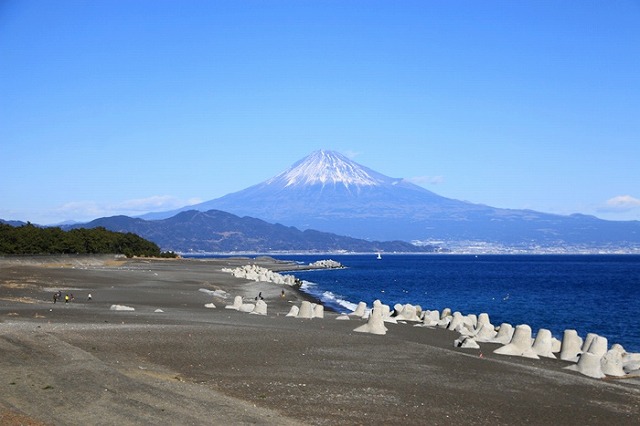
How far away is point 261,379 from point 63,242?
81.7 meters

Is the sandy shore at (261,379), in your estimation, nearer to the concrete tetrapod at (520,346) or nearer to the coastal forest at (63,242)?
the concrete tetrapod at (520,346)

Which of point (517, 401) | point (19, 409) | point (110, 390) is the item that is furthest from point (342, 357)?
point (19, 409)

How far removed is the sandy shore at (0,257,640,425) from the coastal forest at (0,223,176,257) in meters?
59.8

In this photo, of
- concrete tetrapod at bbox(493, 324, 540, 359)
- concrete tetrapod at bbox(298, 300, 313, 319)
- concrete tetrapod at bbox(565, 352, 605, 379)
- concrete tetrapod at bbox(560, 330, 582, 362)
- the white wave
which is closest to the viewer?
concrete tetrapod at bbox(565, 352, 605, 379)

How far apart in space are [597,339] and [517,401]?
928cm

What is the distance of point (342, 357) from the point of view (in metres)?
20.2

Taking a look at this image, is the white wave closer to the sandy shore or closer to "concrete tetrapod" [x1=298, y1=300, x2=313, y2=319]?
"concrete tetrapod" [x1=298, y1=300, x2=313, y2=319]

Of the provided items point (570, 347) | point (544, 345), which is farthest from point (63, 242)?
point (570, 347)

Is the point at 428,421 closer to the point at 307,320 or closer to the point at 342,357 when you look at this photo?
the point at 342,357

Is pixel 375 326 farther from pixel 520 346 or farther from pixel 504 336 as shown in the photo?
pixel 520 346

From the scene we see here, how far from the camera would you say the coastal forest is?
8256 cm

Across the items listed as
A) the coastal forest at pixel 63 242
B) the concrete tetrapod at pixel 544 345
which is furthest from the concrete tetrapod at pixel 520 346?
the coastal forest at pixel 63 242

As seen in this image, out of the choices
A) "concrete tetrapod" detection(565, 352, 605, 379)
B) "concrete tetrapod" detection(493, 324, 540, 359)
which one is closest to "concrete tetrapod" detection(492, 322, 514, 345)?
"concrete tetrapod" detection(493, 324, 540, 359)

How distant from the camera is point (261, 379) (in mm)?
16234
